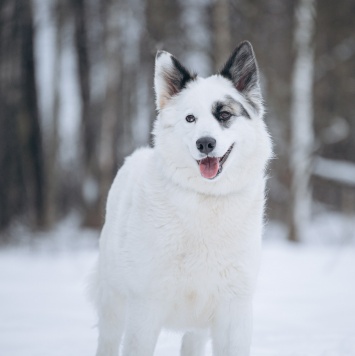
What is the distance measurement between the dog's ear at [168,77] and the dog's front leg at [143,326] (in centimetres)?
139

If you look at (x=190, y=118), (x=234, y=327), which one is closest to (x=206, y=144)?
(x=190, y=118)

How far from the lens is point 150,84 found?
20.5 meters

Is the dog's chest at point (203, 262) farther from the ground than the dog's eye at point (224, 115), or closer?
closer

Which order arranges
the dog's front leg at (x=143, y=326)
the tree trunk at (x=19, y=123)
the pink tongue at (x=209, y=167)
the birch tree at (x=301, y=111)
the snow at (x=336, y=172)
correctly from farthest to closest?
the snow at (x=336, y=172) < the tree trunk at (x=19, y=123) < the birch tree at (x=301, y=111) < the pink tongue at (x=209, y=167) < the dog's front leg at (x=143, y=326)

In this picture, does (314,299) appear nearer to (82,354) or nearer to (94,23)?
(82,354)

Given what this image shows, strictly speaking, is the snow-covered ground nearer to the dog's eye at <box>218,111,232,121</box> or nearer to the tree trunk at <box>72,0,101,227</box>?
the dog's eye at <box>218,111,232,121</box>

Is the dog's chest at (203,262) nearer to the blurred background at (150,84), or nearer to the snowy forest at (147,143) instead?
the snowy forest at (147,143)

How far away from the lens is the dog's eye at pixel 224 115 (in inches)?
151

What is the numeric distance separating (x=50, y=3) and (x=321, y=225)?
9.36 metres

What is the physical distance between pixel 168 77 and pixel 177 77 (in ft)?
0.22

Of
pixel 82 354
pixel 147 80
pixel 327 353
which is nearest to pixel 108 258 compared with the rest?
pixel 82 354

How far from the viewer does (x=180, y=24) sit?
1622 centimetres

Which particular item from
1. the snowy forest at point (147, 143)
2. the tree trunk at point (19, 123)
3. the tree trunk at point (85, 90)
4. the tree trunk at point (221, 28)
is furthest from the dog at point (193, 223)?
the tree trunk at point (85, 90)

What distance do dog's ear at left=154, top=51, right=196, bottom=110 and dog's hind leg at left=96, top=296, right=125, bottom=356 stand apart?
1.44 meters
